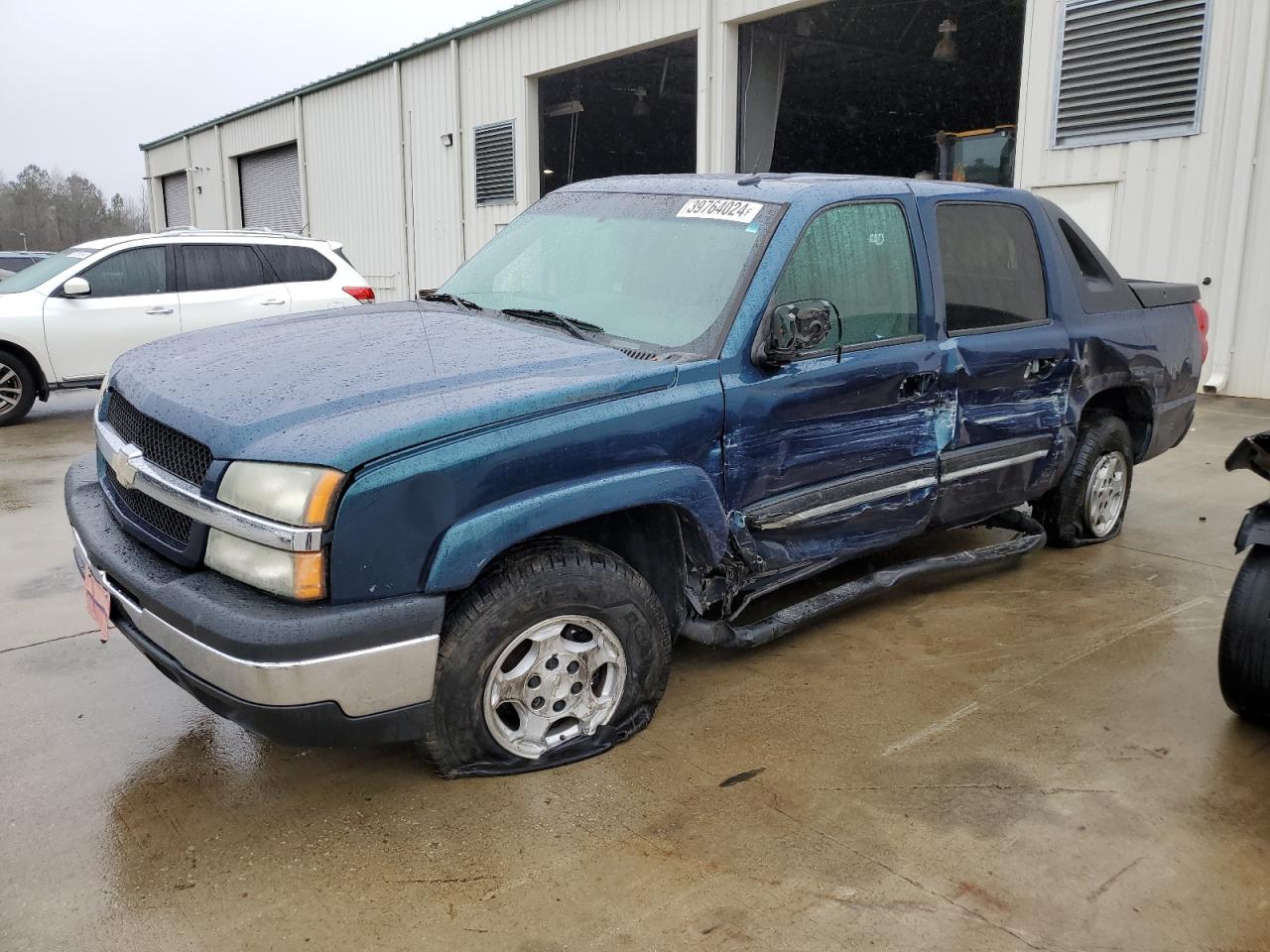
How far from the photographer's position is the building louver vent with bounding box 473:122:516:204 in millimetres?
16219

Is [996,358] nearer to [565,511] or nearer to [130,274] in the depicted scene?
[565,511]

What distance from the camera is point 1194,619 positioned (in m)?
4.36

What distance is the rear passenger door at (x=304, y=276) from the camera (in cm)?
994

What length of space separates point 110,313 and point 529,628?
318 inches

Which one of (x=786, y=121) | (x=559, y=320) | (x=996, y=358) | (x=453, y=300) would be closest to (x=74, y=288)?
(x=453, y=300)

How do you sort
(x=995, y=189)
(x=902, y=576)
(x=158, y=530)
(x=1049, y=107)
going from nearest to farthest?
(x=158, y=530)
(x=902, y=576)
(x=995, y=189)
(x=1049, y=107)

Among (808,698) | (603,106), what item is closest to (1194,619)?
(808,698)

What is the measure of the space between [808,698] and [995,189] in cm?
243

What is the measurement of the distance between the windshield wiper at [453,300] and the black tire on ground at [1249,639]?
111 inches

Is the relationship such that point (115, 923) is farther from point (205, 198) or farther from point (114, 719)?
point (205, 198)

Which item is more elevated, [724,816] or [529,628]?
[529,628]

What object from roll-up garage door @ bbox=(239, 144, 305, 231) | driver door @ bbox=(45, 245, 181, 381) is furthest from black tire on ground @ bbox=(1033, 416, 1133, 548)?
roll-up garage door @ bbox=(239, 144, 305, 231)

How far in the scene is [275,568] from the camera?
8.30 feet

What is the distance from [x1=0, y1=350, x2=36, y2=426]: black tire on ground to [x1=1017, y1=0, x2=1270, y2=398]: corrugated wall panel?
997 centimetres
